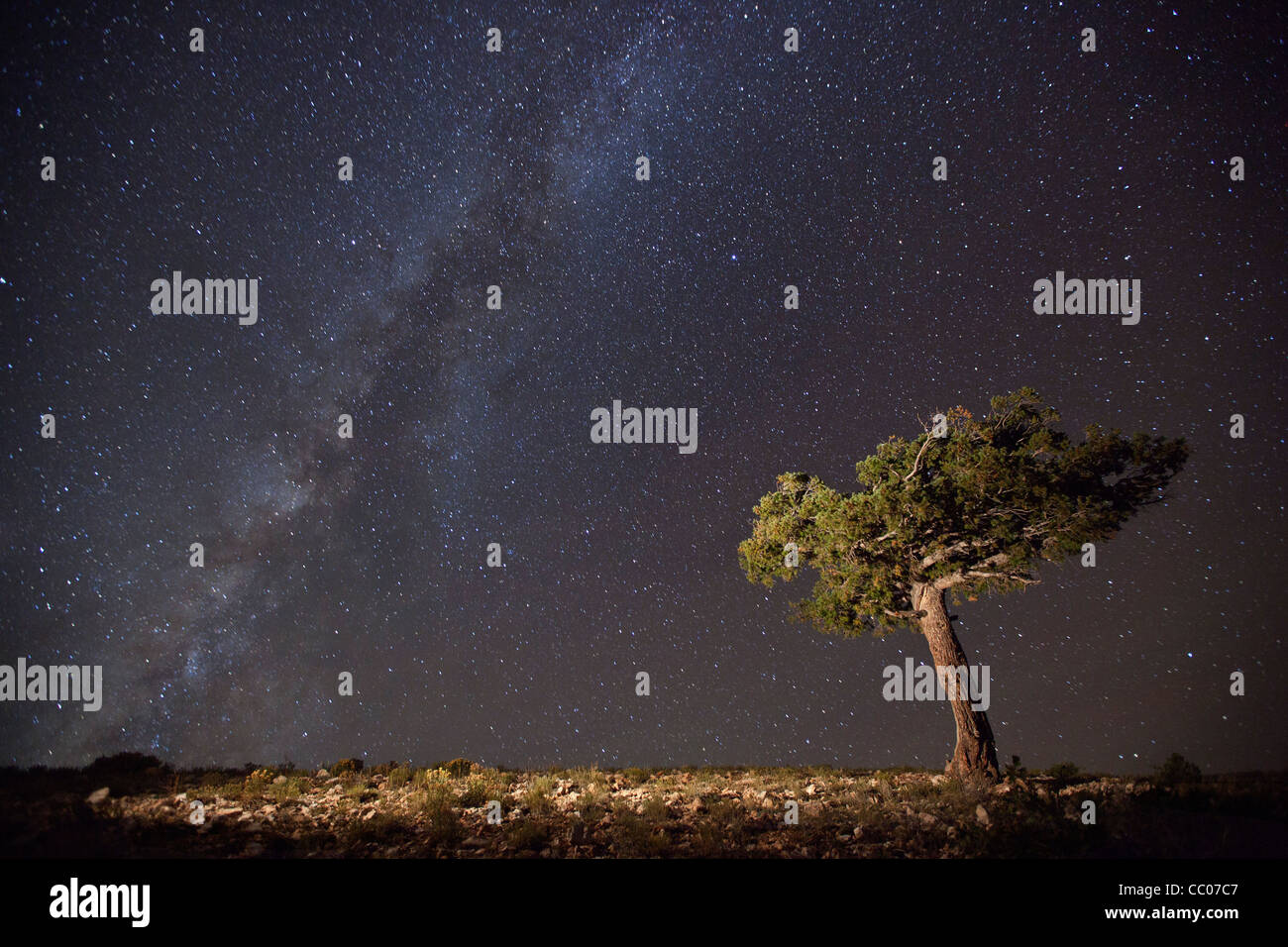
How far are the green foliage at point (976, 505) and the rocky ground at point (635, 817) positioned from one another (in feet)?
15.6

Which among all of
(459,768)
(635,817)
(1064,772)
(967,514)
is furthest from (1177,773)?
(459,768)

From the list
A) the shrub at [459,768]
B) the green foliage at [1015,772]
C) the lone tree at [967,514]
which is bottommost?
the shrub at [459,768]

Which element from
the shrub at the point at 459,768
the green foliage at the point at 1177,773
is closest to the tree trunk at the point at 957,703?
the green foliage at the point at 1177,773

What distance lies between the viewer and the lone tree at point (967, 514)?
1316cm

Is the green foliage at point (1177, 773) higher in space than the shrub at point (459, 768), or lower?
higher

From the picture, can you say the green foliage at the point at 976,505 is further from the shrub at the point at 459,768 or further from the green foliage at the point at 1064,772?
the shrub at the point at 459,768

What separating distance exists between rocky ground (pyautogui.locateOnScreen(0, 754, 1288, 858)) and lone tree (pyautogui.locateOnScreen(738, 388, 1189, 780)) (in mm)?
3035

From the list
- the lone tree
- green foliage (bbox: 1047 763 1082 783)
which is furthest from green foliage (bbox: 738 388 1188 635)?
green foliage (bbox: 1047 763 1082 783)

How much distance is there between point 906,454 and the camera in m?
14.7
